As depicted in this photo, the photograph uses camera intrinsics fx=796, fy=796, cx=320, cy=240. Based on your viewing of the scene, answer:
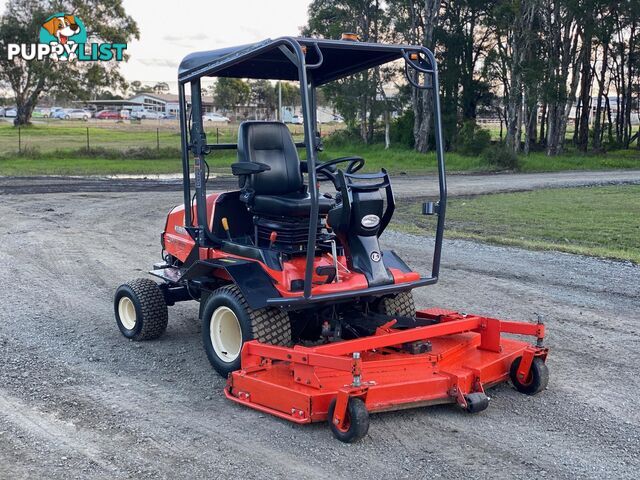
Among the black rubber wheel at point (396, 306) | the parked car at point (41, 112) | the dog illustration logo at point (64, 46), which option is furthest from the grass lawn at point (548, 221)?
the parked car at point (41, 112)

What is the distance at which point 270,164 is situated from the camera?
6344 mm

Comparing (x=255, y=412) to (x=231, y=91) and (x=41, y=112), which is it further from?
(x=41, y=112)

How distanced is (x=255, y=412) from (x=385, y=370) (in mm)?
903

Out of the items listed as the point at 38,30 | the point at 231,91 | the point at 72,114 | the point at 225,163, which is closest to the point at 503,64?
the point at 231,91

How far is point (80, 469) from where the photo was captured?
437cm

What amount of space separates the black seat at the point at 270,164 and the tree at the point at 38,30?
4332cm

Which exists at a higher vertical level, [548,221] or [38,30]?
[38,30]

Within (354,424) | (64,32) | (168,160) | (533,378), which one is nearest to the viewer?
(354,424)

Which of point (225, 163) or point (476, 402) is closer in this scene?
point (476, 402)

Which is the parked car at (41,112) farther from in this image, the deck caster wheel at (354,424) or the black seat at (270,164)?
the deck caster wheel at (354,424)

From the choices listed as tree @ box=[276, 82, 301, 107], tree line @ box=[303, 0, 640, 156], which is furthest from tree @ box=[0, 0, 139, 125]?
tree @ box=[276, 82, 301, 107]

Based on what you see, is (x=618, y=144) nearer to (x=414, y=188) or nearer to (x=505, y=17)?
(x=505, y=17)

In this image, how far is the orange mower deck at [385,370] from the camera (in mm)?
4879

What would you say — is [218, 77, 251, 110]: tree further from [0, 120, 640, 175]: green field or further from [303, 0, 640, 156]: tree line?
[303, 0, 640, 156]: tree line
